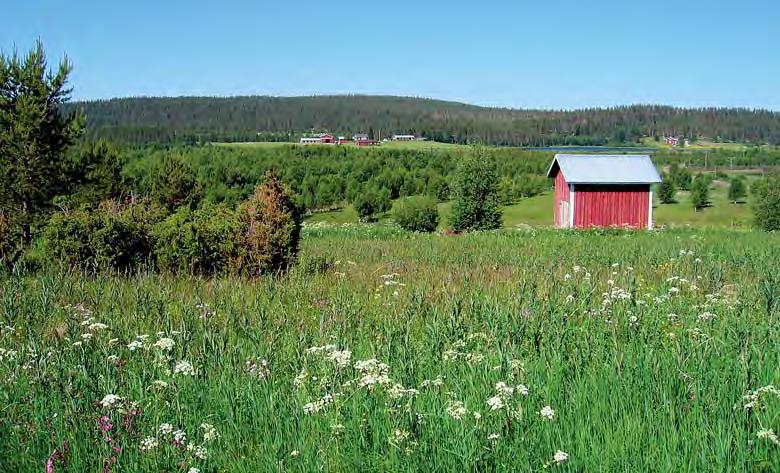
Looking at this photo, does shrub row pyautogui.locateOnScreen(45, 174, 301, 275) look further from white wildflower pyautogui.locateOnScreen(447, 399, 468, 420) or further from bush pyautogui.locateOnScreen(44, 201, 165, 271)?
white wildflower pyautogui.locateOnScreen(447, 399, 468, 420)

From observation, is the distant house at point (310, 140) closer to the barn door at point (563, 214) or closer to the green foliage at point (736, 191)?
the green foliage at point (736, 191)

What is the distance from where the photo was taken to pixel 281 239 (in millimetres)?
12719

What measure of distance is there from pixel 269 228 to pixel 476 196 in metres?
42.2

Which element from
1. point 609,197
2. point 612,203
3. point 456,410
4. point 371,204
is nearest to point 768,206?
point 612,203

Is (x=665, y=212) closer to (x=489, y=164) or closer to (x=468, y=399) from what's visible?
(x=489, y=164)

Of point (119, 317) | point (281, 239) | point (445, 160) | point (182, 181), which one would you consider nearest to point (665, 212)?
point (182, 181)

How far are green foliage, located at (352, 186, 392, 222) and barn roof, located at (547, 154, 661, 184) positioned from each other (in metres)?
58.0

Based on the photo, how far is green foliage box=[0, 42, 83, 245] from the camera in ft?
71.4

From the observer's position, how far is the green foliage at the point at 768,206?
6359cm

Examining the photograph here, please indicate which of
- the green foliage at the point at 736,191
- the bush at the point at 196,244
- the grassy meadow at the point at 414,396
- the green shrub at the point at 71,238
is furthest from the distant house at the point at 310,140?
the grassy meadow at the point at 414,396

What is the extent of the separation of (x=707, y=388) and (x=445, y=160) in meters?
136

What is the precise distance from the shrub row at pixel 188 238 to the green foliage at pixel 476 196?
1618 inches

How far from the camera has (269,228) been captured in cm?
1263

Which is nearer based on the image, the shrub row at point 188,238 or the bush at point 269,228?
the shrub row at point 188,238
